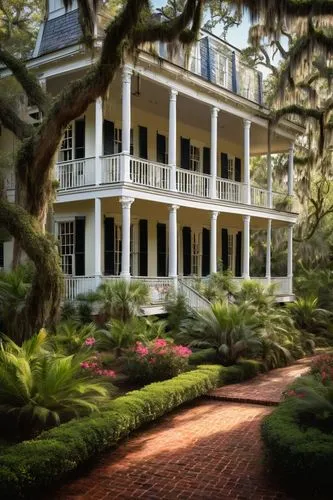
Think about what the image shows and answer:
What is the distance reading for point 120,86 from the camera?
1614 centimetres

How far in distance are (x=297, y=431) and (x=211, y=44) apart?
16094 millimetres

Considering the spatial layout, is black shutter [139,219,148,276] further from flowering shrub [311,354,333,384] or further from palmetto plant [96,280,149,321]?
flowering shrub [311,354,333,384]

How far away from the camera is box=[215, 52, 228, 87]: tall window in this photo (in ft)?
64.8

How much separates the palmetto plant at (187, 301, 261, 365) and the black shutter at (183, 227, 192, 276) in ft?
21.8

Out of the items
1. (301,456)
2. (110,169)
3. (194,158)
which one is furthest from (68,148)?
(301,456)

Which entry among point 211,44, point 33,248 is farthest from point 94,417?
point 211,44

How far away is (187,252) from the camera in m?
20.8

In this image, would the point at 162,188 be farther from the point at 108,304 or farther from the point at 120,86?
the point at 108,304

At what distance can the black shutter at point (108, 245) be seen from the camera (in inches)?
680

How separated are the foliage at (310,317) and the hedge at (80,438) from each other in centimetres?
907

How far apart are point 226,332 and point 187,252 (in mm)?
7881

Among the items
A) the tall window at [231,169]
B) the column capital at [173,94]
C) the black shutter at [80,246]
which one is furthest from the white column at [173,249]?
the tall window at [231,169]

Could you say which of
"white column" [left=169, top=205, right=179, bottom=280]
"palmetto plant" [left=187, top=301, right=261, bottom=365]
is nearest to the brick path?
"palmetto plant" [left=187, top=301, right=261, bottom=365]

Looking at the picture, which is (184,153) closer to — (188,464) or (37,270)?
(37,270)
